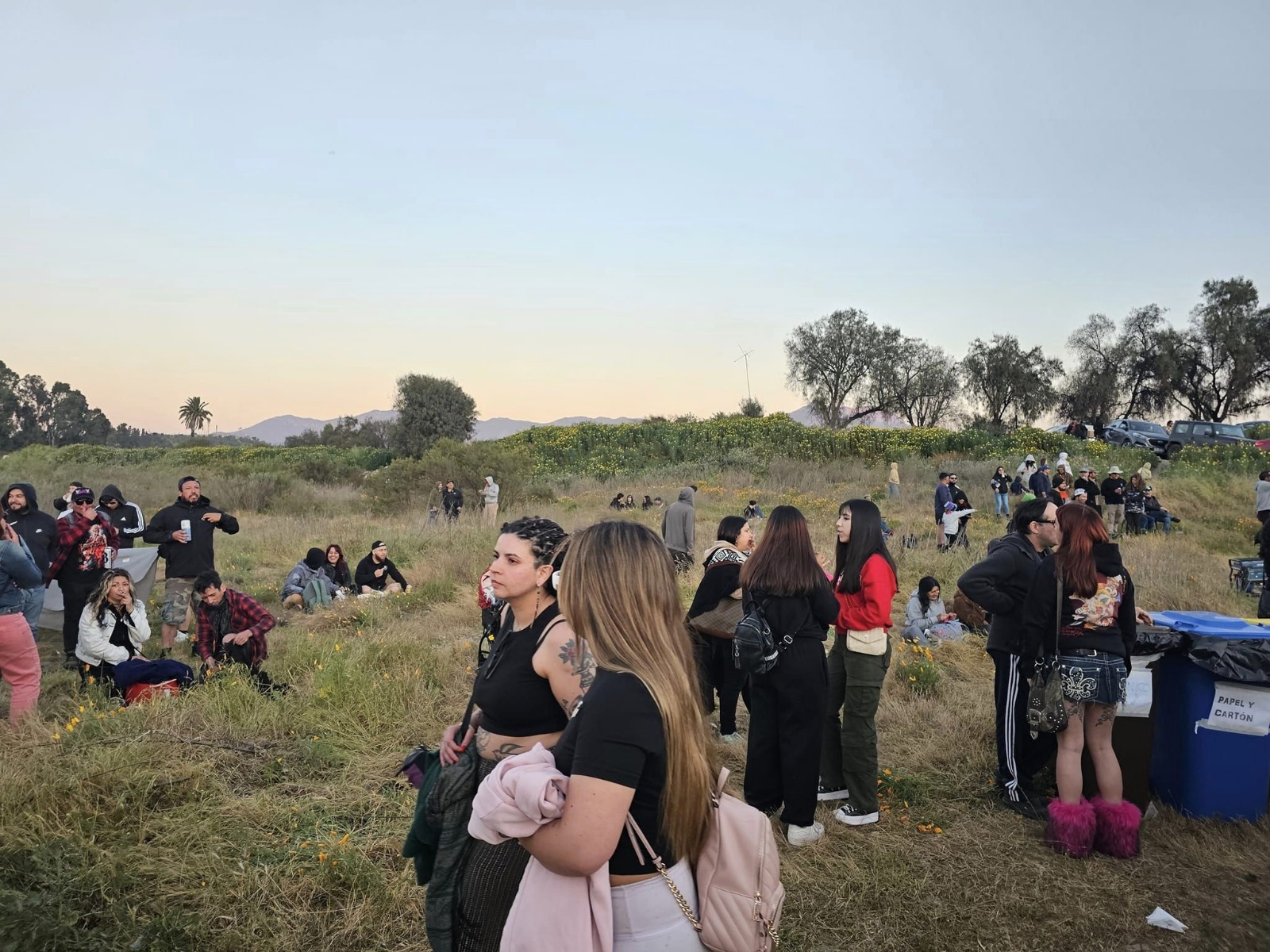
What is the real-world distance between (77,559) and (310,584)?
341 cm

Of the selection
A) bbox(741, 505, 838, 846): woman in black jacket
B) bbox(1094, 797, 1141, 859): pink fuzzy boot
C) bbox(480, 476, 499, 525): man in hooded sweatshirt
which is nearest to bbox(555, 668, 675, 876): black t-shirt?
bbox(741, 505, 838, 846): woman in black jacket

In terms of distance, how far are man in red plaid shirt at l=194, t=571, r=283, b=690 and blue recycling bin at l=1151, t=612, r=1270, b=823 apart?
6.10 metres

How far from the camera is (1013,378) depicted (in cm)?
4519

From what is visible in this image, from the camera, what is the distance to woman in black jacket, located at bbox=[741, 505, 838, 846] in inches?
163

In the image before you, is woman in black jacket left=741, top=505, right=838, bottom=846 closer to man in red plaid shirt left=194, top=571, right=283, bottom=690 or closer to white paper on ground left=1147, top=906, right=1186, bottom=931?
white paper on ground left=1147, top=906, right=1186, bottom=931

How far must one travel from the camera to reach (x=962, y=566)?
38.2 ft

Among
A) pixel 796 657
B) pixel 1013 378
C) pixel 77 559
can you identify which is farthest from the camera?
pixel 1013 378

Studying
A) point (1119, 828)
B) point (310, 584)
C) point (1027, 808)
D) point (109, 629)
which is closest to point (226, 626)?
point (109, 629)

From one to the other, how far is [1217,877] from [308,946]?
407 cm

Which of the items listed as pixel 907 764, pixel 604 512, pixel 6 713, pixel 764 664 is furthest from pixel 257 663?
pixel 604 512

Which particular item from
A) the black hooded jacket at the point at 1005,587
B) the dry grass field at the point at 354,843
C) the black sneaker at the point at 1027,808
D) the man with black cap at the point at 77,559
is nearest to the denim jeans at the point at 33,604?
the dry grass field at the point at 354,843

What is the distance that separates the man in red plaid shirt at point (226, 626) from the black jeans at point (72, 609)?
5.12 feet

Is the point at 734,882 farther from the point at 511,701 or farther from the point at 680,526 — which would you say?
the point at 680,526

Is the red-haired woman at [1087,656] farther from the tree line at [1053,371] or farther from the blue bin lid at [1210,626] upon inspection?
the tree line at [1053,371]
